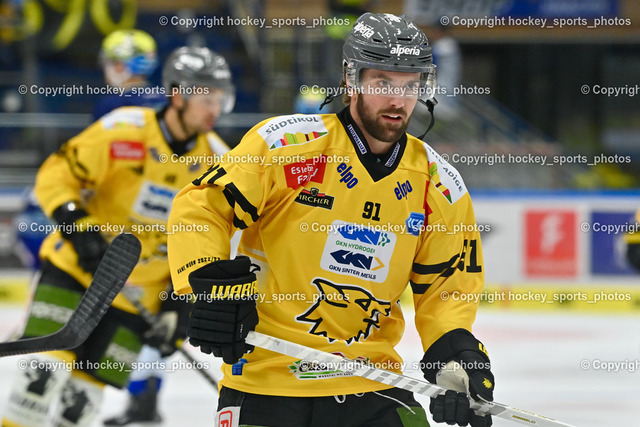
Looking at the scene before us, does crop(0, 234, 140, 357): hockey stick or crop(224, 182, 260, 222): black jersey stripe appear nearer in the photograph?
crop(224, 182, 260, 222): black jersey stripe

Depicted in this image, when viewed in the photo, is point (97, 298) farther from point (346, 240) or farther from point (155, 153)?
point (155, 153)

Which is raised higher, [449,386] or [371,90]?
[371,90]

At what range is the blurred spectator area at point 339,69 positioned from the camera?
9.02m

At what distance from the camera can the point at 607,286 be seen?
8.14m

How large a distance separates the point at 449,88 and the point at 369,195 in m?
7.48

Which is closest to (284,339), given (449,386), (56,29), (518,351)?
(449,386)

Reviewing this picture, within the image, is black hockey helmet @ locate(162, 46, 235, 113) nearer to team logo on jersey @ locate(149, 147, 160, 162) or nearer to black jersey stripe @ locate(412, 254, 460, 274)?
team logo on jersey @ locate(149, 147, 160, 162)

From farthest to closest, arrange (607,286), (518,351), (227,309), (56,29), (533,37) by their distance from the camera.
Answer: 1. (533,37)
2. (56,29)
3. (607,286)
4. (518,351)
5. (227,309)

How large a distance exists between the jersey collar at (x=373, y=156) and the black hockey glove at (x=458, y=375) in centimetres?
43

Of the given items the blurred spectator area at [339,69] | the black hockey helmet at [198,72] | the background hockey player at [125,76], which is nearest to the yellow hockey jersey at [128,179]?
the black hockey helmet at [198,72]

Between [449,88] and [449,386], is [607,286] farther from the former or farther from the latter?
[449,386]

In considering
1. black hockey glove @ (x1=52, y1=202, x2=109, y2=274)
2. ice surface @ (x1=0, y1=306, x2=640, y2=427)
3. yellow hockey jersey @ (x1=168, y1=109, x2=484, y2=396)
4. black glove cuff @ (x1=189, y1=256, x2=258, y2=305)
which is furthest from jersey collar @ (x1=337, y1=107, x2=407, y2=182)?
ice surface @ (x1=0, y1=306, x2=640, y2=427)

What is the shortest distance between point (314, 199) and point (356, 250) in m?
0.16

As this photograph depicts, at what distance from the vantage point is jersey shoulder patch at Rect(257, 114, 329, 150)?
2.29 meters
